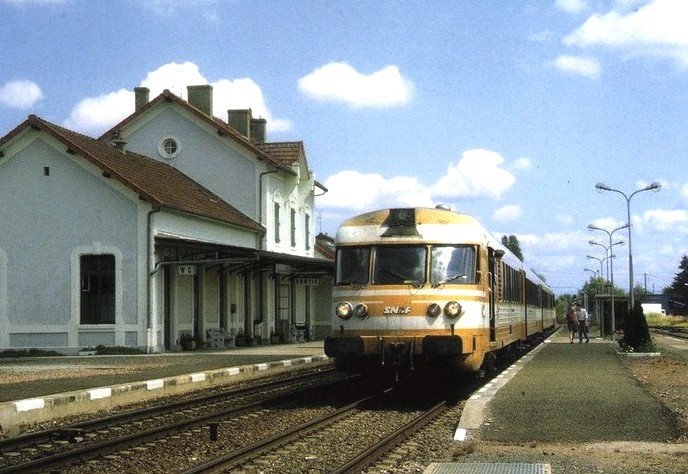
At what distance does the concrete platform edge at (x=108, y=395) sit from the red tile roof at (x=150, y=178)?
8.91 metres

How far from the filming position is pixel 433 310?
1416 centimetres

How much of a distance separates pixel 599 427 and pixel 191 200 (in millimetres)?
23867

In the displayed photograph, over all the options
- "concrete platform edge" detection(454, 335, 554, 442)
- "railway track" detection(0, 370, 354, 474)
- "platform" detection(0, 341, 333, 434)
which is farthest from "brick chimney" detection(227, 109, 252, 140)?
"concrete platform edge" detection(454, 335, 554, 442)

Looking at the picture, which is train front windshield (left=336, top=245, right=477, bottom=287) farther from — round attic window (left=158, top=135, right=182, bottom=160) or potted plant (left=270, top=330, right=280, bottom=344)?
round attic window (left=158, top=135, right=182, bottom=160)

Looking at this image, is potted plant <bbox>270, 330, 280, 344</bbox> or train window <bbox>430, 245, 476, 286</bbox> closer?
train window <bbox>430, 245, 476, 286</bbox>

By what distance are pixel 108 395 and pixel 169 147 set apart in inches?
962

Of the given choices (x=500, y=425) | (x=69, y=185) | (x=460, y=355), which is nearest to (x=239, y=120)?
(x=69, y=185)

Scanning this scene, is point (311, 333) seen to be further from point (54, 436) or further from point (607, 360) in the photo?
point (54, 436)

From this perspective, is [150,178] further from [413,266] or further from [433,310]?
[433,310]

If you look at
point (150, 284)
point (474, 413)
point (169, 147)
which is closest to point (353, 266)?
point (474, 413)

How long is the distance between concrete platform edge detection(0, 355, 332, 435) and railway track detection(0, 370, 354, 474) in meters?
1.08

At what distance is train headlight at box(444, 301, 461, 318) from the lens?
1412cm

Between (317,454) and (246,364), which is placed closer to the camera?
(317,454)

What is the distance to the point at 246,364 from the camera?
2247 centimetres
